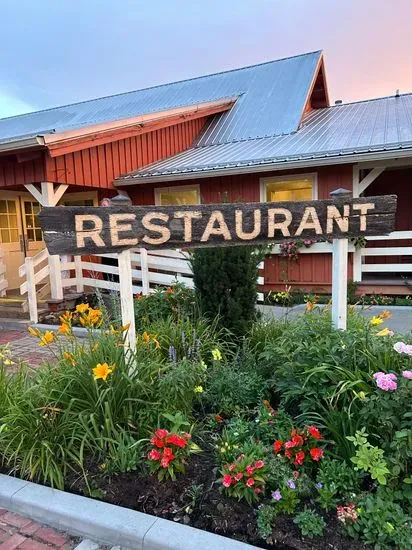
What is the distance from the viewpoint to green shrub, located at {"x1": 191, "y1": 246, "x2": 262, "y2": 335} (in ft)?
12.7

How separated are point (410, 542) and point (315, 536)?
384mm


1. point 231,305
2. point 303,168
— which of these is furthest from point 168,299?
point 303,168

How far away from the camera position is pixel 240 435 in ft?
7.41

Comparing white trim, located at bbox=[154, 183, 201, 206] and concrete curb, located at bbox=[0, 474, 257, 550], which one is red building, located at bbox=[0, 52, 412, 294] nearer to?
white trim, located at bbox=[154, 183, 201, 206]

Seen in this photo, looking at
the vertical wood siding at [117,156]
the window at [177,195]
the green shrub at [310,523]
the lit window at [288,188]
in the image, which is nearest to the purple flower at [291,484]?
the green shrub at [310,523]

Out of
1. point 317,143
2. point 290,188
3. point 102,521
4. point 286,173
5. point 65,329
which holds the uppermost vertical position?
point 317,143

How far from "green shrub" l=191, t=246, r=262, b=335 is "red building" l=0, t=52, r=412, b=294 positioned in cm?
394

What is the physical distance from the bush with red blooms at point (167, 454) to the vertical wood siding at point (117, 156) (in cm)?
586

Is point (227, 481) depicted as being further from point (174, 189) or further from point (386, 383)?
point (174, 189)

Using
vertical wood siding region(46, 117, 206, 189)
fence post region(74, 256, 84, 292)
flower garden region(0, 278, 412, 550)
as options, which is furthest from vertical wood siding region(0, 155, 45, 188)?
flower garden region(0, 278, 412, 550)

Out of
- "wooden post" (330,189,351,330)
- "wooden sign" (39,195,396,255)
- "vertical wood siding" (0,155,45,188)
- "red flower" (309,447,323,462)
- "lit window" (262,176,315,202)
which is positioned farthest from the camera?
"lit window" (262,176,315,202)

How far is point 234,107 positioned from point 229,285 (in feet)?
Result: 30.3

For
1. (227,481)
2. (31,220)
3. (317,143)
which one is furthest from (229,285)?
(31,220)

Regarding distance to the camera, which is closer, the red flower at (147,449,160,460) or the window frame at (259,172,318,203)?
the red flower at (147,449,160,460)
